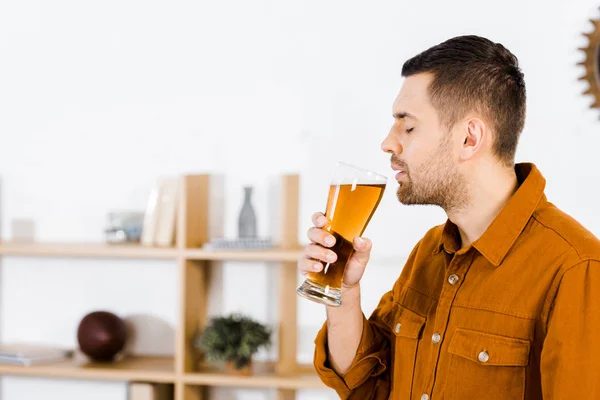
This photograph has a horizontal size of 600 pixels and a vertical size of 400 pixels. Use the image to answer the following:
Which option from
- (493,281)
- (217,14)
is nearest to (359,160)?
(217,14)

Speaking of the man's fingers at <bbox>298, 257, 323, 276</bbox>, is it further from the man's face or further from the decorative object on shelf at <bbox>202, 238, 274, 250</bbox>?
the decorative object on shelf at <bbox>202, 238, 274, 250</bbox>

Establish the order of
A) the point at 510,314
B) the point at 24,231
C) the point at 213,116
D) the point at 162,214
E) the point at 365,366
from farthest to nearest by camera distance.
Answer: the point at 24,231, the point at 213,116, the point at 162,214, the point at 365,366, the point at 510,314

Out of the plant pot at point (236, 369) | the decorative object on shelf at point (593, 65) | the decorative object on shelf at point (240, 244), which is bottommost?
the plant pot at point (236, 369)

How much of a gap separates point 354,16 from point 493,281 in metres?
1.77

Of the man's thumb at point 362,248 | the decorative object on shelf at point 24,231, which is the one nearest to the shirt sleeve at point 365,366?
the man's thumb at point 362,248

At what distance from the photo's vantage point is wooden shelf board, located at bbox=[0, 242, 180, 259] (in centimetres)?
280

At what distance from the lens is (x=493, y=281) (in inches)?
52.0

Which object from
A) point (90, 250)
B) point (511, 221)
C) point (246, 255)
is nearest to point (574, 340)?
point (511, 221)

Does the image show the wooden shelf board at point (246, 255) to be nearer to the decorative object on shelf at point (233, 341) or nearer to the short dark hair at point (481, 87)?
the decorative object on shelf at point (233, 341)

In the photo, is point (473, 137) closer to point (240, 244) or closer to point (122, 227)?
point (240, 244)

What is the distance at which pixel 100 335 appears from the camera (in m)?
2.90

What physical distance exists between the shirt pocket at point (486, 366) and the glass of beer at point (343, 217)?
226 mm

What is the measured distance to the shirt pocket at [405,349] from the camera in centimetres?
147

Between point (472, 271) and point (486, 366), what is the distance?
0.17 meters
